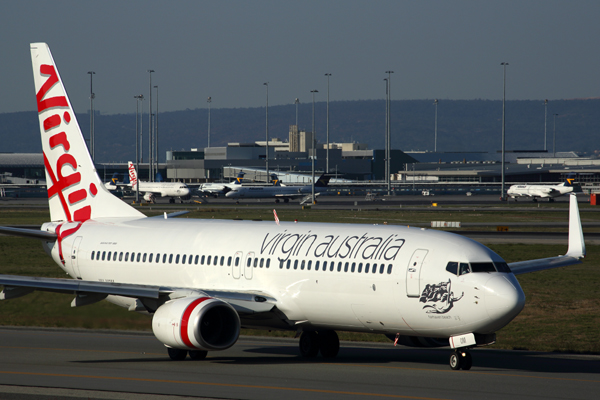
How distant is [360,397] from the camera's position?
19.2 metres

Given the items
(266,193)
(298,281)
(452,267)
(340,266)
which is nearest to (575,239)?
(452,267)

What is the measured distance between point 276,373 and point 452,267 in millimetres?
6103

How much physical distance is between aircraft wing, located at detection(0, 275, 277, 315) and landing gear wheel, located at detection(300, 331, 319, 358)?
2314mm

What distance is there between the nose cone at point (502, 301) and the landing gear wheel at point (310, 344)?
710 centimetres

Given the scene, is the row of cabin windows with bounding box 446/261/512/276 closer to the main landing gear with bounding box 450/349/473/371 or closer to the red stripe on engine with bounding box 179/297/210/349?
the main landing gear with bounding box 450/349/473/371

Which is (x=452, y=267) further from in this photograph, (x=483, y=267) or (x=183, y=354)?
(x=183, y=354)

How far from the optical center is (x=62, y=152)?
1287 inches

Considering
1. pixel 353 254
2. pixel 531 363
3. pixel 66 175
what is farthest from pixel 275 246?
pixel 66 175

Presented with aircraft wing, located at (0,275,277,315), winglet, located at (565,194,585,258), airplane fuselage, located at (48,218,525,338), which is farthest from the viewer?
winglet, located at (565,194,585,258)

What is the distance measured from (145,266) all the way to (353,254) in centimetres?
871

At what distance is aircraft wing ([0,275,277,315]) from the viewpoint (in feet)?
76.0

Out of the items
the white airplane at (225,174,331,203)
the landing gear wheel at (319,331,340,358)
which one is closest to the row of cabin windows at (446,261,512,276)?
the landing gear wheel at (319,331,340,358)

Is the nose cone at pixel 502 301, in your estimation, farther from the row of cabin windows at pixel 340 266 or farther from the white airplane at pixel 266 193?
the white airplane at pixel 266 193

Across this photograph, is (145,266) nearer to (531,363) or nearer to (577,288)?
(531,363)
